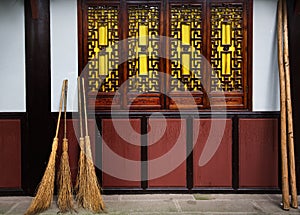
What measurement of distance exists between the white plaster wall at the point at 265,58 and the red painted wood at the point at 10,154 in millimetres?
3300

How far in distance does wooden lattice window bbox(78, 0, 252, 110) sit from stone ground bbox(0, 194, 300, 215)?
1.23 meters

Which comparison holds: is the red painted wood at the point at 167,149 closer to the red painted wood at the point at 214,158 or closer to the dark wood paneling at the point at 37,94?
the red painted wood at the point at 214,158

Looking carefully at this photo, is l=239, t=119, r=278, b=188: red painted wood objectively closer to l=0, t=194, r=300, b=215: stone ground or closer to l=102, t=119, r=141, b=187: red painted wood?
l=0, t=194, r=300, b=215: stone ground

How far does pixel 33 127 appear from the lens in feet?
16.7

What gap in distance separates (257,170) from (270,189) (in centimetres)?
32

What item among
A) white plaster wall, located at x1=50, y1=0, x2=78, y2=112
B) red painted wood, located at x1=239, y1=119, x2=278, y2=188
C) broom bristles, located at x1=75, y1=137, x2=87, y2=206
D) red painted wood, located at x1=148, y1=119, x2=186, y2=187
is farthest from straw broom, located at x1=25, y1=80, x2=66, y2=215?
red painted wood, located at x1=239, y1=119, x2=278, y2=188

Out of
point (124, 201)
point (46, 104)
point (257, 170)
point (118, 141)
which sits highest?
point (46, 104)

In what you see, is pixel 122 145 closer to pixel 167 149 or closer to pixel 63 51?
pixel 167 149

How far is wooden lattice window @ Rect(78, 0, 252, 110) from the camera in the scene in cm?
518

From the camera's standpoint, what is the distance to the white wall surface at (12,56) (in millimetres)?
5086

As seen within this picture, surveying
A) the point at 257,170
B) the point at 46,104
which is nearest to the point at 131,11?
the point at 46,104

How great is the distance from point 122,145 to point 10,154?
5.02ft

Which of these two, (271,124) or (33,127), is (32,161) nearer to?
(33,127)

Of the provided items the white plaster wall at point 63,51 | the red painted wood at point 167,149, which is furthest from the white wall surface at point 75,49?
the red painted wood at point 167,149
